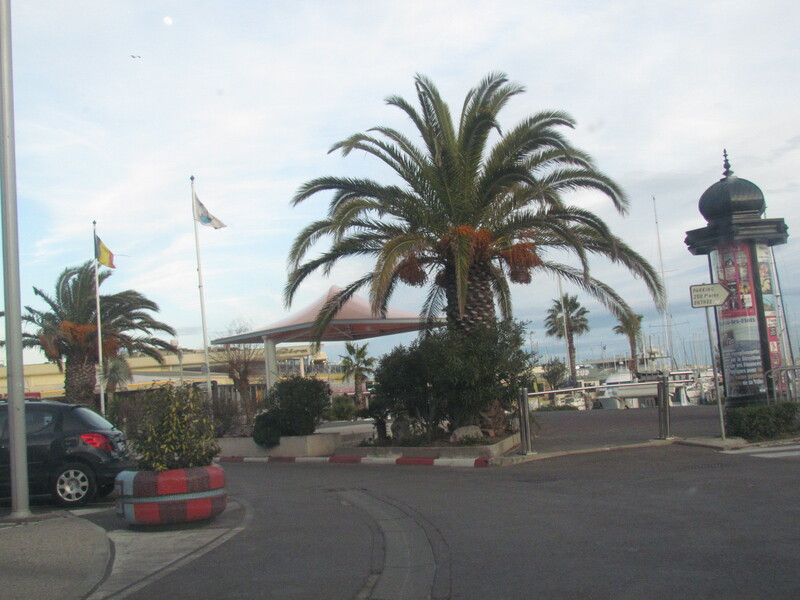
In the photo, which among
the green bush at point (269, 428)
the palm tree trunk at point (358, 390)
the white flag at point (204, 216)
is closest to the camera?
the green bush at point (269, 428)

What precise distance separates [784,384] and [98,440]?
13559 mm

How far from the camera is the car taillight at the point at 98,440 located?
11.5 metres

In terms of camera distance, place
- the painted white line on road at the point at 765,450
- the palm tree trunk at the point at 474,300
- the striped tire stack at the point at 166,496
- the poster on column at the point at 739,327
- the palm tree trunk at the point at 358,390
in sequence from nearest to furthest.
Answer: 1. the striped tire stack at the point at 166,496
2. the painted white line on road at the point at 765,450
3. the poster on column at the point at 739,327
4. the palm tree trunk at the point at 474,300
5. the palm tree trunk at the point at 358,390

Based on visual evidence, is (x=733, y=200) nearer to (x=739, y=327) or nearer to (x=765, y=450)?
(x=739, y=327)

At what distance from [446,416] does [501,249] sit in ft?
13.4

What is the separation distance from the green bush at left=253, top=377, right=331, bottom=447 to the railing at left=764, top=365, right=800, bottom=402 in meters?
10.5

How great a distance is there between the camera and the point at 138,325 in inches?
1391

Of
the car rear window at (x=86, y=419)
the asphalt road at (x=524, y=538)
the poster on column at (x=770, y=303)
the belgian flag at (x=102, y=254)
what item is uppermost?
the belgian flag at (x=102, y=254)

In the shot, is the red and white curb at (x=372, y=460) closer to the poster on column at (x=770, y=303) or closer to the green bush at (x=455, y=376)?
the green bush at (x=455, y=376)

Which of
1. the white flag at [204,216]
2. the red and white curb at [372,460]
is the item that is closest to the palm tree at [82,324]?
the white flag at [204,216]

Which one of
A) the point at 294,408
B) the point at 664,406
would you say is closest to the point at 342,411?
the point at 294,408

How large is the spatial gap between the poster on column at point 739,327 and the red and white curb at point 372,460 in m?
5.98

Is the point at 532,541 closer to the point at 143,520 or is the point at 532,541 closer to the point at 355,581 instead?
the point at 355,581

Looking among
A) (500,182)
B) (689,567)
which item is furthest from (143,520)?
(500,182)
